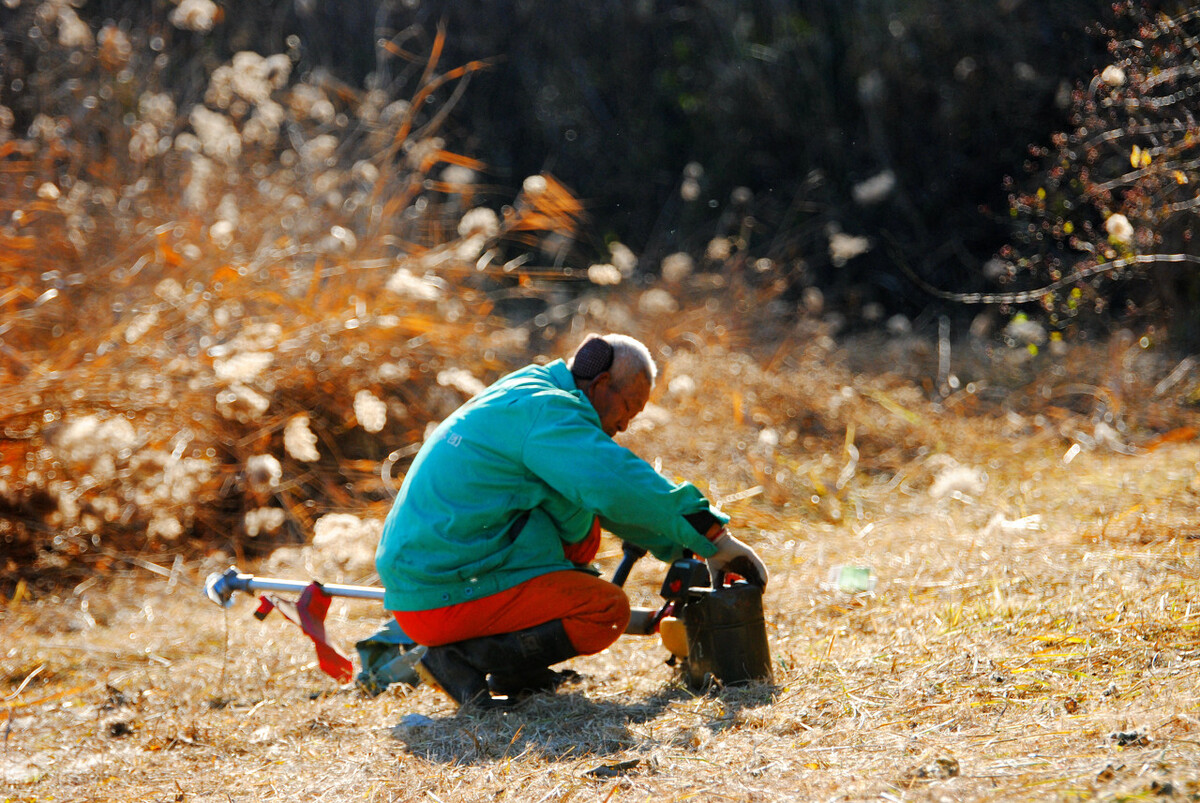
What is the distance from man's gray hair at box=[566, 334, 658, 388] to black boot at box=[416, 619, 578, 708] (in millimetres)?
730

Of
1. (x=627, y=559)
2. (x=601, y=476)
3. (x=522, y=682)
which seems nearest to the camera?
(x=601, y=476)

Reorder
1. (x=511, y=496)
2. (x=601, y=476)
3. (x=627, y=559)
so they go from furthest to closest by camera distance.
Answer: (x=627, y=559) < (x=511, y=496) < (x=601, y=476)

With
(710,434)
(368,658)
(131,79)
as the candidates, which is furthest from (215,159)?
(368,658)

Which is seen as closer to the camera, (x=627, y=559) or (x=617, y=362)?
(x=617, y=362)

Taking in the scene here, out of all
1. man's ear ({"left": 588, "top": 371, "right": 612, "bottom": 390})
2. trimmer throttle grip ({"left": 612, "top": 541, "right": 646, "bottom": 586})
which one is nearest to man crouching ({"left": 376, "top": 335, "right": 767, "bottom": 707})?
man's ear ({"left": 588, "top": 371, "right": 612, "bottom": 390})

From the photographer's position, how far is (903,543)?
4359 mm

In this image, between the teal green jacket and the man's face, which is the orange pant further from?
the man's face

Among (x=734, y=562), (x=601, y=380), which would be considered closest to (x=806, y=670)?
(x=734, y=562)

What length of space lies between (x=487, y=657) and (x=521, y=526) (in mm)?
395

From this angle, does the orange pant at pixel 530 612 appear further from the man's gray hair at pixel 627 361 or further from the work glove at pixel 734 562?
the man's gray hair at pixel 627 361

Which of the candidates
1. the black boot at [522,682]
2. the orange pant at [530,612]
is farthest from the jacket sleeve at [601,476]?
the black boot at [522,682]

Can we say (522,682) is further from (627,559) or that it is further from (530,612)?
(627,559)

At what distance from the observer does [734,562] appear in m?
3.01

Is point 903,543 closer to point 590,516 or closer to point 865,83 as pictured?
point 590,516
